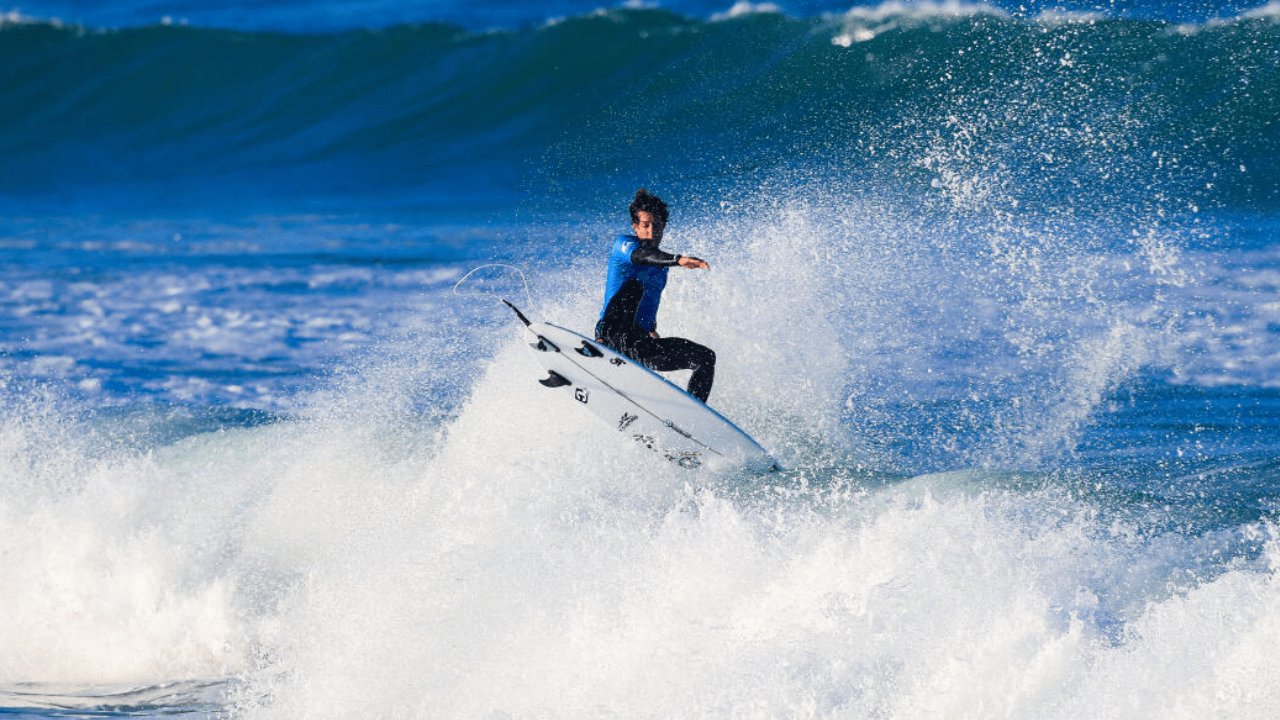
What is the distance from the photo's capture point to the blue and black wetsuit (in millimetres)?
6082

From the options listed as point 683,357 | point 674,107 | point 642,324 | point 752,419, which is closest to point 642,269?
point 642,324

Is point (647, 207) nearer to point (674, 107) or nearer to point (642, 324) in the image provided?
point (642, 324)

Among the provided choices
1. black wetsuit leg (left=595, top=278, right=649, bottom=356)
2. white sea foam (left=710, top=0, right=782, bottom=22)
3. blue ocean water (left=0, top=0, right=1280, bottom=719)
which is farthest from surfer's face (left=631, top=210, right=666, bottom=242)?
white sea foam (left=710, top=0, right=782, bottom=22)

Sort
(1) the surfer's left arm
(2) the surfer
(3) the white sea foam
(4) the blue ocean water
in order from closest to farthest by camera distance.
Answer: (4) the blue ocean water, (1) the surfer's left arm, (2) the surfer, (3) the white sea foam

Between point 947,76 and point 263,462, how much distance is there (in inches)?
507

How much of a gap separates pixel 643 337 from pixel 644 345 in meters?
0.04

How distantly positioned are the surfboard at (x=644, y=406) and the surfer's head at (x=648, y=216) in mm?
638

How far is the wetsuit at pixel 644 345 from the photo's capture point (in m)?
6.11

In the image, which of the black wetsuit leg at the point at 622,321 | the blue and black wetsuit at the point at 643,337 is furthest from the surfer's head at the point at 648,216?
→ the black wetsuit leg at the point at 622,321

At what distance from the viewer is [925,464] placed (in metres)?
6.40

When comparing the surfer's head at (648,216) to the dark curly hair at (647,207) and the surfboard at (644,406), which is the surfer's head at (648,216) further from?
the surfboard at (644,406)

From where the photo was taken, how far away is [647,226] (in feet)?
19.5

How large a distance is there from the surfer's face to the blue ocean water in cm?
116

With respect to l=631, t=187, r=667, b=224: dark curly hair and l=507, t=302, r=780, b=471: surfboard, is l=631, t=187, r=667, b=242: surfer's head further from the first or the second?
l=507, t=302, r=780, b=471: surfboard
